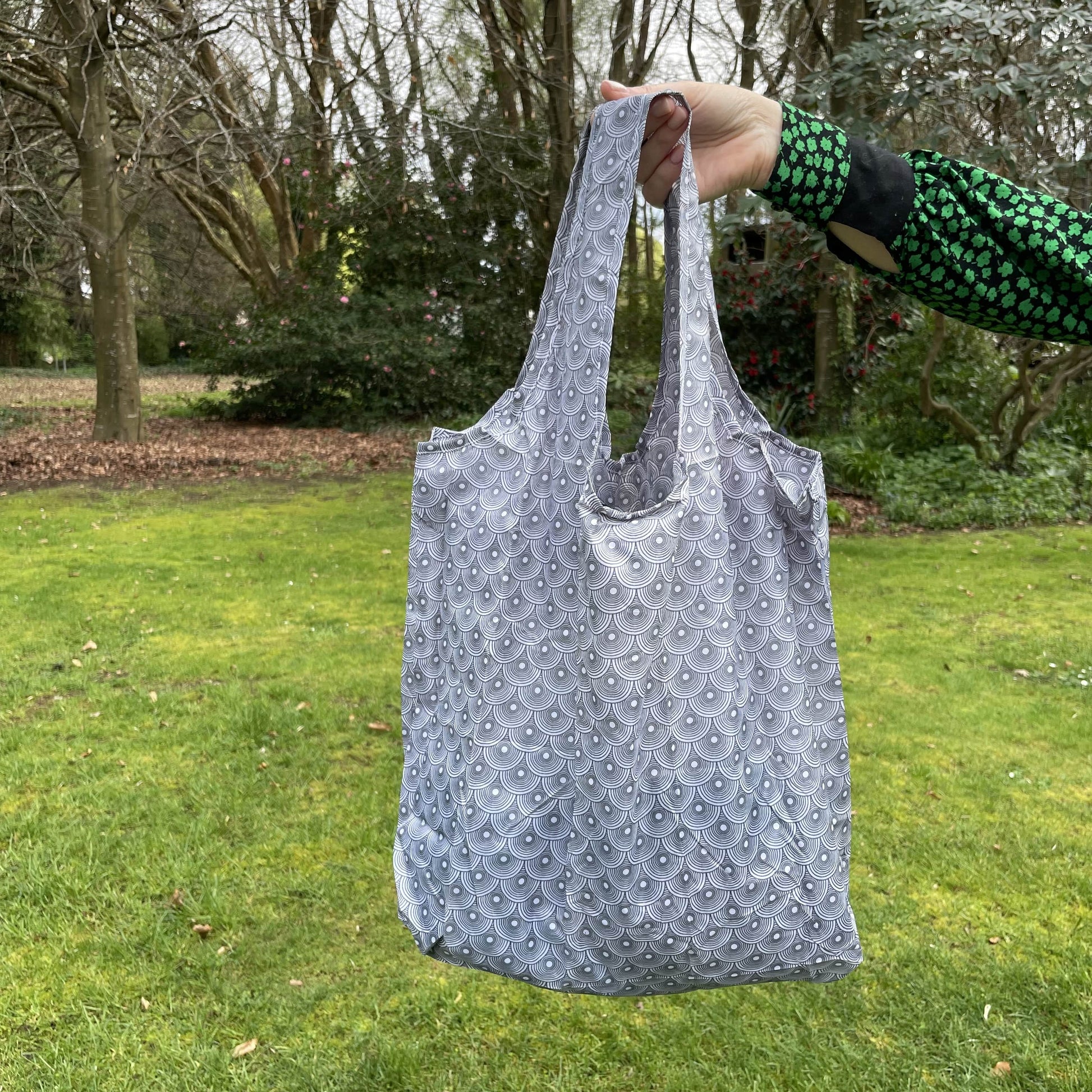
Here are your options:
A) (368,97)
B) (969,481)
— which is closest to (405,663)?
(969,481)

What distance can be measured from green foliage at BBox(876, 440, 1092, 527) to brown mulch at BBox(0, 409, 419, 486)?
20.3 feet

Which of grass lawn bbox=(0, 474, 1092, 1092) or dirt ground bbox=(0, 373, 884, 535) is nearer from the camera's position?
grass lawn bbox=(0, 474, 1092, 1092)

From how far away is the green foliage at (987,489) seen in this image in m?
8.61

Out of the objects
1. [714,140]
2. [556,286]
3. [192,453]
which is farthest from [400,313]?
[556,286]

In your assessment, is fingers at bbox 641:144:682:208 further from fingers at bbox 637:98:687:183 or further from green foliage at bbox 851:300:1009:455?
green foliage at bbox 851:300:1009:455

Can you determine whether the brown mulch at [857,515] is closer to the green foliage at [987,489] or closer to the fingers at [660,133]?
the green foliage at [987,489]

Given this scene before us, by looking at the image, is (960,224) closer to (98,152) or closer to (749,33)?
(749,33)

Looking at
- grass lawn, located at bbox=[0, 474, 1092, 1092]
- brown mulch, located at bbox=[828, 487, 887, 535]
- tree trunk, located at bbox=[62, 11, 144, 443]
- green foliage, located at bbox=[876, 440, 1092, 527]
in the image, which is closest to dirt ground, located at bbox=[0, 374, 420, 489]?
tree trunk, located at bbox=[62, 11, 144, 443]

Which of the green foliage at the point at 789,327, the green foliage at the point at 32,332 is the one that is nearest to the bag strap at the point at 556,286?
A: the green foliage at the point at 789,327

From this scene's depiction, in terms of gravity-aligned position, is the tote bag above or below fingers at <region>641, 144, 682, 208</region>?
below

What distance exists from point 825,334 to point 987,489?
2.65m

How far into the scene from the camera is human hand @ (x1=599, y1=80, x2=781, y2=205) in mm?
1535

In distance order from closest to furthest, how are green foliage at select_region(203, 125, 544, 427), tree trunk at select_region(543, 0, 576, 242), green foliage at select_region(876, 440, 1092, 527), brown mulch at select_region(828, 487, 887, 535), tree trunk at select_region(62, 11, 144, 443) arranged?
brown mulch at select_region(828, 487, 887, 535) < green foliage at select_region(876, 440, 1092, 527) < tree trunk at select_region(543, 0, 576, 242) < tree trunk at select_region(62, 11, 144, 443) < green foliage at select_region(203, 125, 544, 427)

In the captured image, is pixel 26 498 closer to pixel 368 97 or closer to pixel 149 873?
pixel 149 873
